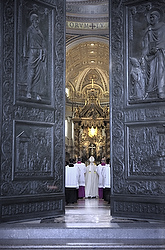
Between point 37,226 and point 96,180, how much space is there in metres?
7.92

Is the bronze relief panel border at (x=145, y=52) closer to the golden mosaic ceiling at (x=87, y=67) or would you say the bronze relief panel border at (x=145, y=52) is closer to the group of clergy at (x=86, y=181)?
the group of clergy at (x=86, y=181)

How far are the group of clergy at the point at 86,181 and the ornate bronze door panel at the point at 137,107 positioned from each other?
149 inches

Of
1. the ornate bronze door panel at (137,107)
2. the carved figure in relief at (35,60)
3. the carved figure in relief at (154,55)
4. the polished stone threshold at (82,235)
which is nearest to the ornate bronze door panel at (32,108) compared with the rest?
the carved figure in relief at (35,60)

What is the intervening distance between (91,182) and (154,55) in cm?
713

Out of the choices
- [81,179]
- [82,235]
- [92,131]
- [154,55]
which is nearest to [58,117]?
[154,55]

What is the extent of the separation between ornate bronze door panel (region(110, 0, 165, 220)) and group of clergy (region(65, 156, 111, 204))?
378cm

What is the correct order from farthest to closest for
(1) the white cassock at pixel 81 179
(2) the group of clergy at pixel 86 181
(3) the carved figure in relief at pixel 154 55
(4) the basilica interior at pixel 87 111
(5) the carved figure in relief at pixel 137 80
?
1. (4) the basilica interior at pixel 87 111
2. (1) the white cassock at pixel 81 179
3. (2) the group of clergy at pixel 86 181
4. (5) the carved figure in relief at pixel 137 80
5. (3) the carved figure in relief at pixel 154 55

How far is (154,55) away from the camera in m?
7.07

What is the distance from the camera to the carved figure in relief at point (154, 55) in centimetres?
697

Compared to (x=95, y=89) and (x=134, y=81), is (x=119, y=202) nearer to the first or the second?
(x=134, y=81)

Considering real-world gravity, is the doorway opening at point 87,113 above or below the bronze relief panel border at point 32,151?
above

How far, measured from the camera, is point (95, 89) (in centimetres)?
2803

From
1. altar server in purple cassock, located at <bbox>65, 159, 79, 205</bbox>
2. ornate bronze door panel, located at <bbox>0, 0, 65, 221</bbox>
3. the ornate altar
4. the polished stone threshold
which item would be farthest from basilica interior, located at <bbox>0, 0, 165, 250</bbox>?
the ornate altar

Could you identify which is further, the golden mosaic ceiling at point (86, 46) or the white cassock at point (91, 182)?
the golden mosaic ceiling at point (86, 46)
